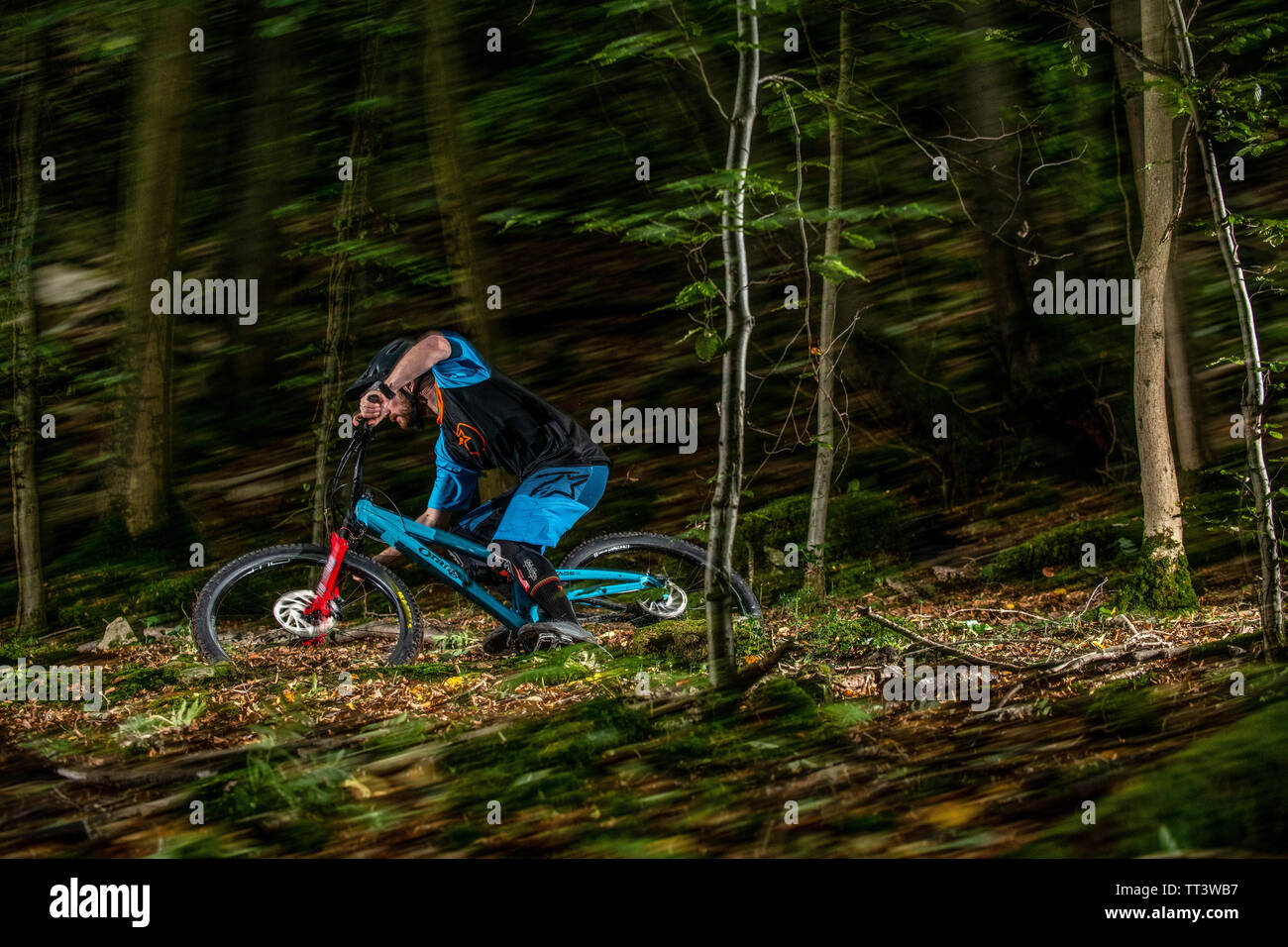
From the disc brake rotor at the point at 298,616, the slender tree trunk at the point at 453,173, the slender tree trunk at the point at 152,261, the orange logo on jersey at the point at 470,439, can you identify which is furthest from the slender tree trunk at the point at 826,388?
the slender tree trunk at the point at 152,261

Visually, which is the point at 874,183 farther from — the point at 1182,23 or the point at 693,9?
the point at 1182,23

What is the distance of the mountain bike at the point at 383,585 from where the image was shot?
5.04 m

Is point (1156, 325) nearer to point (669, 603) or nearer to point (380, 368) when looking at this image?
point (669, 603)

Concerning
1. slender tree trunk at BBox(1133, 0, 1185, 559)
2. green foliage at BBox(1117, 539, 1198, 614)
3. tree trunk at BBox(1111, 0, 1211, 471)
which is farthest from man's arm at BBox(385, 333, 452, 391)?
A: tree trunk at BBox(1111, 0, 1211, 471)

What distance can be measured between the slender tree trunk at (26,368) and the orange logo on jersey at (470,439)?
12.7 ft

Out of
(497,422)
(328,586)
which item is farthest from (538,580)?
(328,586)

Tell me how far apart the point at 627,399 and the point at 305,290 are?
277cm

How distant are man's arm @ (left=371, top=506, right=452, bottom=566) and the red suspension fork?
0.22m

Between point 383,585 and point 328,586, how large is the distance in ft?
0.82

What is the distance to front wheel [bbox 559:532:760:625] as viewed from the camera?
5.37 meters

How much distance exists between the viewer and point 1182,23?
4316 millimetres

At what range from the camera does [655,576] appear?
5.48m
